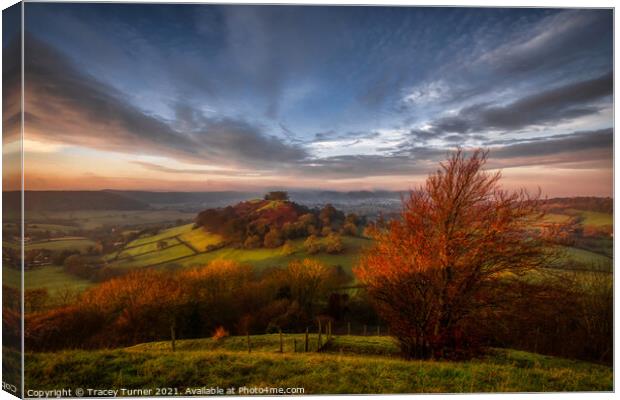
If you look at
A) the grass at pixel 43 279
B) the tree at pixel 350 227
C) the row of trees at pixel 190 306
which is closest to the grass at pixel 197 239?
the row of trees at pixel 190 306

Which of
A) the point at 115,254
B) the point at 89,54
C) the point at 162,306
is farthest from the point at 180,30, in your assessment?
the point at 162,306

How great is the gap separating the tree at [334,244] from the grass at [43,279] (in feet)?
13.1

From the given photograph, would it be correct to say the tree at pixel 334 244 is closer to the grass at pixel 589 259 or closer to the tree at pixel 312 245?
the tree at pixel 312 245

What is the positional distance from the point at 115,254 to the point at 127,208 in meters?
0.75

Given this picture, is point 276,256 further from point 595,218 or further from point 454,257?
point 595,218

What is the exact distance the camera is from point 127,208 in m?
6.63

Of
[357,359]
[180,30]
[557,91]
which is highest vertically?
[180,30]

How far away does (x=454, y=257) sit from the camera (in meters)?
6.48

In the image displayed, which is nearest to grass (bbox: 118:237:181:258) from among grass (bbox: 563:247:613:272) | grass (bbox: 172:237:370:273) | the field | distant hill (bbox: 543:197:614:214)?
the field

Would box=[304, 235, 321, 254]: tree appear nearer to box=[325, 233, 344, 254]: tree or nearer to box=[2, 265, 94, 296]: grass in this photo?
box=[325, 233, 344, 254]: tree

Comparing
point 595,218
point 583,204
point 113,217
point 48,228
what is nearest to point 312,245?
point 113,217

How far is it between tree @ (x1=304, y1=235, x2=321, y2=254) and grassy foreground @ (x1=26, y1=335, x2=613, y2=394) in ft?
5.10

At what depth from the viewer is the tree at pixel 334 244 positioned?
6855mm

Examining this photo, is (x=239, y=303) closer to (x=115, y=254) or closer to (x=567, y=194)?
(x=115, y=254)
